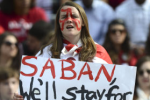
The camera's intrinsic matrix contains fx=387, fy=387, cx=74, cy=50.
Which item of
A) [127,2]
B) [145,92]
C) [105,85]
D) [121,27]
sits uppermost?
[127,2]

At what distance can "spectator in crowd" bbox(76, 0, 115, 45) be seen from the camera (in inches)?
261

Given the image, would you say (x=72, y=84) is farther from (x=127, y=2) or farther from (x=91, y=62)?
(x=127, y=2)

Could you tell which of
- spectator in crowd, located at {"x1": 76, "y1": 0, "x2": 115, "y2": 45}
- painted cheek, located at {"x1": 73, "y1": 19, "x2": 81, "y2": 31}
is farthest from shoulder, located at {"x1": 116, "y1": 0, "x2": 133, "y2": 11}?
painted cheek, located at {"x1": 73, "y1": 19, "x2": 81, "y2": 31}

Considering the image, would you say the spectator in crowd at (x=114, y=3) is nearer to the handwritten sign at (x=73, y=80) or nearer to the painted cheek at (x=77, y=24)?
the painted cheek at (x=77, y=24)

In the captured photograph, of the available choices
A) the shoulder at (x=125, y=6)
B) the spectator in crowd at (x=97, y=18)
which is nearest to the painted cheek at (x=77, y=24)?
the spectator in crowd at (x=97, y=18)

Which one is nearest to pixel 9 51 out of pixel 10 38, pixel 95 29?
pixel 10 38

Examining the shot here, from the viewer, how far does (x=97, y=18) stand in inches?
262

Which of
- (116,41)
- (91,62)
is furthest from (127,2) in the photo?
(91,62)

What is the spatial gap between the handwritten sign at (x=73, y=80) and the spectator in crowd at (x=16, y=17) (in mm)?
3165

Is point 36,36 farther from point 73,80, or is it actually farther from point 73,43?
point 73,80

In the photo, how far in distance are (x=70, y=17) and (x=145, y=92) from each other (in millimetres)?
1947

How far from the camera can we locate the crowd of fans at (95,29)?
19.9 feet

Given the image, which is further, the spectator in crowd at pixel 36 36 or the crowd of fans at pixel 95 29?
the spectator in crowd at pixel 36 36

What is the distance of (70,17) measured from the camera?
3.81m
